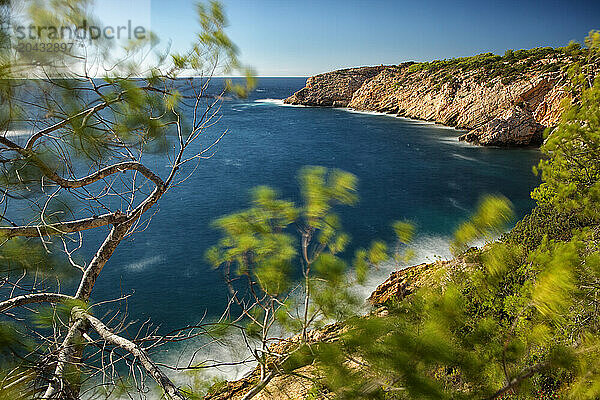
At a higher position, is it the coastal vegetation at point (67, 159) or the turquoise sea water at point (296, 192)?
the coastal vegetation at point (67, 159)

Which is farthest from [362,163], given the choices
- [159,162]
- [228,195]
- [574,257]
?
[574,257]

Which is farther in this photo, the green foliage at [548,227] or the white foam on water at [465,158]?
the white foam on water at [465,158]

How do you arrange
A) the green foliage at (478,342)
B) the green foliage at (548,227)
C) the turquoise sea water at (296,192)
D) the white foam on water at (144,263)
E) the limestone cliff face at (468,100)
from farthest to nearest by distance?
the limestone cliff face at (468,100)
the white foam on water at (144,263)
the turquoise sea water at (296,192)
the green foliage at (548,227)
the green foliage at (478,342)

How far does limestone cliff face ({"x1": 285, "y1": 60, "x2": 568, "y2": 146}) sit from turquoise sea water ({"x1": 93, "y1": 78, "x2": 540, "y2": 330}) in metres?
1.55

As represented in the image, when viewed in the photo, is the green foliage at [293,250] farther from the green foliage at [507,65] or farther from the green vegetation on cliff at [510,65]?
the green foliage at [507,65]

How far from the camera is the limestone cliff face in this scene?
20719 millimetres

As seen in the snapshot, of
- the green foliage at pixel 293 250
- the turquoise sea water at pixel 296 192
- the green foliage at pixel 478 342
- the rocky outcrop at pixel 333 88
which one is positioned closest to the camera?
the green foliage at pixel 478 342

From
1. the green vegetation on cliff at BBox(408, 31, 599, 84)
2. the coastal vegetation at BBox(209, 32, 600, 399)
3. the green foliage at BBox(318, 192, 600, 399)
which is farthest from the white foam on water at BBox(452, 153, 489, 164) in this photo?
the green foliage at BBox(318, 192, 600, 399)

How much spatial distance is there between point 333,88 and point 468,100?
2224 centimetres

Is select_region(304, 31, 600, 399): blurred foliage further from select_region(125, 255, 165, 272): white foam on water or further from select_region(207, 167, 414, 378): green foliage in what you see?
select_region(125, 255, 165, 272): white foam on water

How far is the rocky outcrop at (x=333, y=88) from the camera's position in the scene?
44375 mm

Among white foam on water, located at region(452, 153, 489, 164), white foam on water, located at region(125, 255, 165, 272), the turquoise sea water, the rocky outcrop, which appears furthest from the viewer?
the rocky outcrop

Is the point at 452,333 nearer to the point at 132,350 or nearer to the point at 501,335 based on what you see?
the point at 501,335

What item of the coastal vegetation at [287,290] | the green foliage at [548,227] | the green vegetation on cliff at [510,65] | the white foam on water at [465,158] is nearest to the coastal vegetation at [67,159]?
the coastal vegetation at [287,290]
